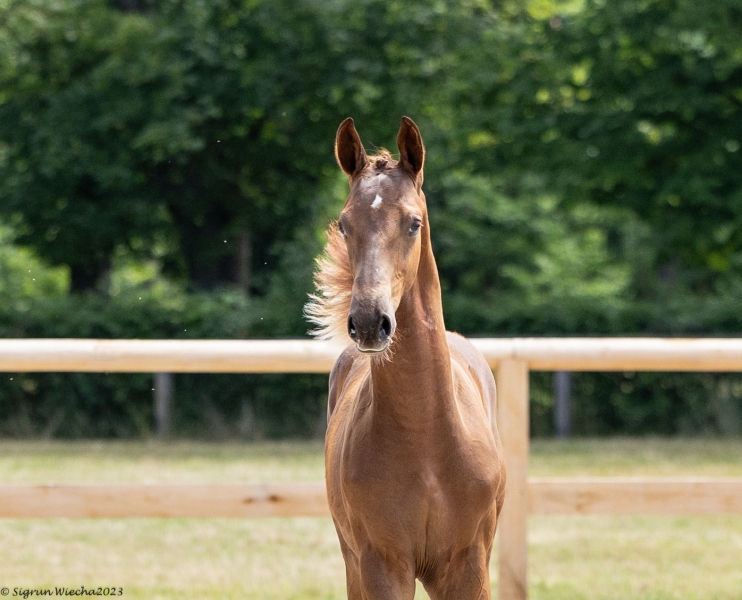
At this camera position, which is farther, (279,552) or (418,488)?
(279,552)

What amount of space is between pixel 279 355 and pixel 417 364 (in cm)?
164

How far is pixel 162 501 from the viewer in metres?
4.50

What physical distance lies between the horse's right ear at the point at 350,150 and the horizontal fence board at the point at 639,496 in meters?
2.09

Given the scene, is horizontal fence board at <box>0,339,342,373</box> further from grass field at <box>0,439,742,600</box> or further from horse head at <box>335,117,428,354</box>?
horse head at <box>335,117,428,354</box>

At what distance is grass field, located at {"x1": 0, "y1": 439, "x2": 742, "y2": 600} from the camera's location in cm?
509

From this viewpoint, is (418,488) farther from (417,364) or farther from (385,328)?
(385,328)

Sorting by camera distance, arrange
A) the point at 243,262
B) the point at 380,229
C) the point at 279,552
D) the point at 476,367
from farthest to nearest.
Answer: the point at 243,262 < the point at 279,552 < the point at 476,367 < the point at 380,229

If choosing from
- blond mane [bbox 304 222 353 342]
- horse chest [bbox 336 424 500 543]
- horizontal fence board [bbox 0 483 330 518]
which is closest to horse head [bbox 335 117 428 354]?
blond mane [bbox 304 222 353 342]

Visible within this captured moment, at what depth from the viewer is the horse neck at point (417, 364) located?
9.61 feet

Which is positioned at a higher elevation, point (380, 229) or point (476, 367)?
point (380, 229)

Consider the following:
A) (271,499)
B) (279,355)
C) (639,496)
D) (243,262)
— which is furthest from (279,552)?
(243,262)

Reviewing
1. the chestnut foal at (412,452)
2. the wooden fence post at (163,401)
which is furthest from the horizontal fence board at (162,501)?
the wooden fence post at (163,401)

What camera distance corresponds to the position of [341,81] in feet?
45.3

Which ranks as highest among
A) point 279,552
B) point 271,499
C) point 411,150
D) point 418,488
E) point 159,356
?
point 411,150
